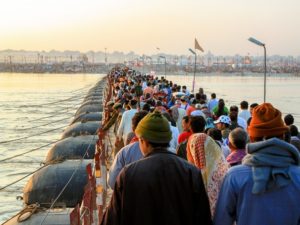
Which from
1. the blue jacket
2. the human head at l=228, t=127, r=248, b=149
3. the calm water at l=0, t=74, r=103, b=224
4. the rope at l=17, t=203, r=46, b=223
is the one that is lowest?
the calm water at l=0, t=74, r=103, b=224

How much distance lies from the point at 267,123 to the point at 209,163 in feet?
2.75

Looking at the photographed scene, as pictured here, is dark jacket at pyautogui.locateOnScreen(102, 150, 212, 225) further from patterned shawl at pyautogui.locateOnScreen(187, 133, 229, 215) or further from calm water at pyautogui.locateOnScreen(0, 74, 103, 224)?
calm water at pyautogui.locateOnScreen(0, 74, 103, 224)

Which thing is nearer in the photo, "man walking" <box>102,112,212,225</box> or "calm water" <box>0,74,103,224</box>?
"man walking" <box>102,112,212,225</box>

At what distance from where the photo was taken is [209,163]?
400 centimetres

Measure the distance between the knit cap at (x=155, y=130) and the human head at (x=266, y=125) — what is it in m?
0.58

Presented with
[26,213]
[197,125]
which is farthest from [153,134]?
[26,213]

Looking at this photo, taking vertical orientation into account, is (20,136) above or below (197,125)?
below

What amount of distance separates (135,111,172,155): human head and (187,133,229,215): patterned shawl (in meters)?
0.78

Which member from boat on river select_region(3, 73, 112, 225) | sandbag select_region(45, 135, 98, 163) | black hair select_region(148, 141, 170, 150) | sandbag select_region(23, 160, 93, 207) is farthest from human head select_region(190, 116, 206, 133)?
sandbag select_region(45, 135, 98, 163)

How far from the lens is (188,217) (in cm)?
314

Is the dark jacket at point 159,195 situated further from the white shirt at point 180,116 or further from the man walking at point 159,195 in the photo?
the white shirt at point 180,116

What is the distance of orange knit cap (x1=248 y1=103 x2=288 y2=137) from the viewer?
3293 mm

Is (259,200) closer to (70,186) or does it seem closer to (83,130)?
(70,186)

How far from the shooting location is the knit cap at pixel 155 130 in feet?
10.8
